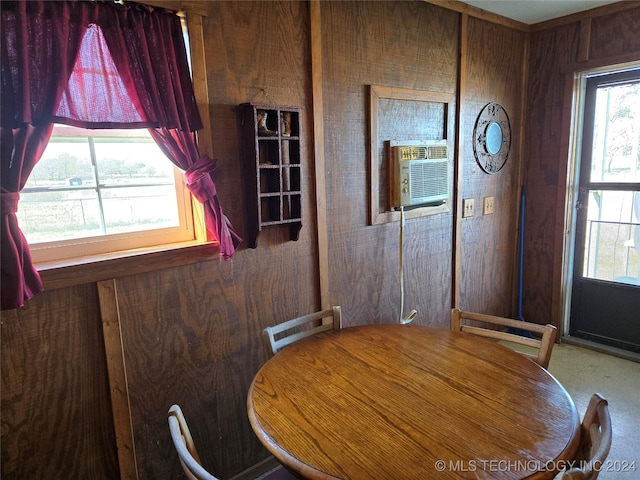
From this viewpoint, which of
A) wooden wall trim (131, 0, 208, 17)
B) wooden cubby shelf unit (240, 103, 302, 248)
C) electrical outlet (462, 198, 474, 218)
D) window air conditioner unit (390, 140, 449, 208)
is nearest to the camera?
wooden wall trim (131, 0, 208, 17)

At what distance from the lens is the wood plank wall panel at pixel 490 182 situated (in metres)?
2.89

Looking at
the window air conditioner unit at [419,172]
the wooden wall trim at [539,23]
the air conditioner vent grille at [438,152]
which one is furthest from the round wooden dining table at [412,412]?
the wooden wall trim at [539,23]

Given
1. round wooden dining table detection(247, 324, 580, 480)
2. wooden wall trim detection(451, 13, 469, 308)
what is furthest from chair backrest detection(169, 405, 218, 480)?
wooden wall trim detection(451, 13, 469, 308)

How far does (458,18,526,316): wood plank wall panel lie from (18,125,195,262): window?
202 cm

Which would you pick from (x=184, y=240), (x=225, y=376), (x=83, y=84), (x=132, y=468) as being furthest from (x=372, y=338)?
(x=83, y=84)

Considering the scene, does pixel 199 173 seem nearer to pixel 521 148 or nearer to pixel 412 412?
pixel 412 412

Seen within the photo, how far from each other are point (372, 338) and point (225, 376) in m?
0.73

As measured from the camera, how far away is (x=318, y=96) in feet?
6.76

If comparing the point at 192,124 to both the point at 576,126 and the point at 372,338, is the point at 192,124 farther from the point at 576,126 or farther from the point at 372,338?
the point at 576,126

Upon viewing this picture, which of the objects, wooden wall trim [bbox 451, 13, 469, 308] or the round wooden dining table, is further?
wooden wall trim [bbox 451, 13, 469, 308]

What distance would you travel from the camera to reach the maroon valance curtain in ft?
4.23

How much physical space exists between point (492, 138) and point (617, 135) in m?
0.87

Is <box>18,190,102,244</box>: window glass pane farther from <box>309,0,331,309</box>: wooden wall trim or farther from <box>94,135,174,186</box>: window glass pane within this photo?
<box>309,0,331,309</box>: wooden wall trim

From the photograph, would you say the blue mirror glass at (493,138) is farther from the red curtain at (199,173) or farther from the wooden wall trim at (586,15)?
the red curtain at (199,173)
